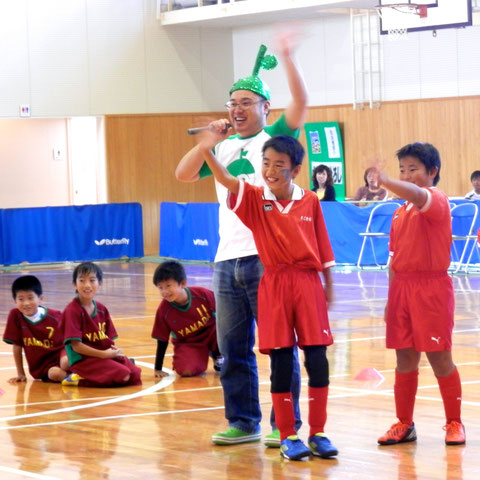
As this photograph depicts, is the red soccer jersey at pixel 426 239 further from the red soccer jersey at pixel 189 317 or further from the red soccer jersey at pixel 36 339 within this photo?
the red soccer jersey at pixel 36 339

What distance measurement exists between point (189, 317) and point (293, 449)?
311 centimetres

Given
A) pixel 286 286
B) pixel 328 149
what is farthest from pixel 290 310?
pixel 328 149

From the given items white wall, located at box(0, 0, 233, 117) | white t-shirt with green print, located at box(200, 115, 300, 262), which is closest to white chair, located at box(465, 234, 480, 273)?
white wall, located at box(0, 0, 233, 117)

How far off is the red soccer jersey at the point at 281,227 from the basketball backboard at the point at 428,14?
38.5 feet

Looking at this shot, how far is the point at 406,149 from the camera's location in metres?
5.41

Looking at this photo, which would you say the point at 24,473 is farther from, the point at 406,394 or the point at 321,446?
the point at 406,394

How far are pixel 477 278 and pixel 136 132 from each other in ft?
34.1

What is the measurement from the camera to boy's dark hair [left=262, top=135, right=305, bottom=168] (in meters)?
5.14

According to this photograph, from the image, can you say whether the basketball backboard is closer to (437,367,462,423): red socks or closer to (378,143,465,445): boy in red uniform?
(378,143,465,445): boy in red uniform

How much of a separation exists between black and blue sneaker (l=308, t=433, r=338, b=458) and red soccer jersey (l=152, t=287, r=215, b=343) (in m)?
3.00

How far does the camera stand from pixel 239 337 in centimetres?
551

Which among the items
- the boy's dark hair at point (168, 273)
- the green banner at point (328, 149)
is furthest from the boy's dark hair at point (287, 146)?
the green banner at point (328, 149)

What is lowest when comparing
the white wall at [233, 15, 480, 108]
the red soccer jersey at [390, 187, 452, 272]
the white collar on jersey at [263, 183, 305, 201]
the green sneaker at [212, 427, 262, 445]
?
the green sneaker at [212, 427, 262, 445]

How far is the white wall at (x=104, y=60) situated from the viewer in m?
21.6
